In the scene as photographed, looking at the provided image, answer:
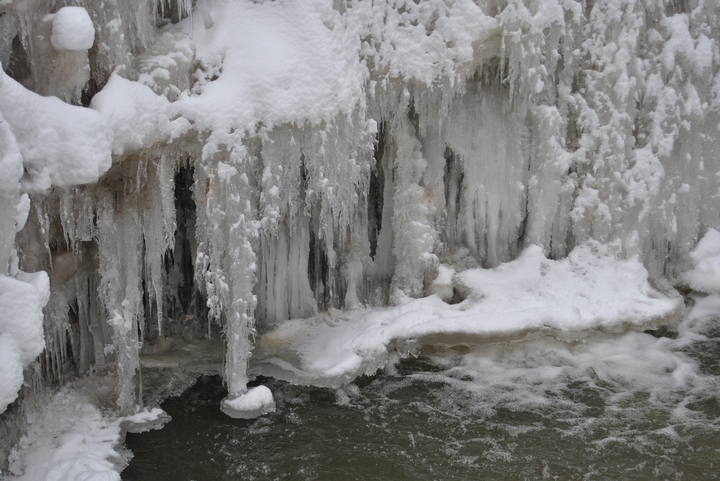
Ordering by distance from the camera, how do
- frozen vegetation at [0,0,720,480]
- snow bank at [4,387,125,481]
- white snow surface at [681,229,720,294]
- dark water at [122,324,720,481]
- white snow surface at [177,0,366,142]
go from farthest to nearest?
white snow surface at [681,229,720,294] → white snow surface at [177,0,366,142] → dark water at [122,324,720,481] → frozen vegetation at [0,0,720,480] → snow bank at [4,387,125,481]

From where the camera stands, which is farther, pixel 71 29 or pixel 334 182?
pixel 334 182

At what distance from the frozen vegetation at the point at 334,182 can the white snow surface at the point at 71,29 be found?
0.01 m

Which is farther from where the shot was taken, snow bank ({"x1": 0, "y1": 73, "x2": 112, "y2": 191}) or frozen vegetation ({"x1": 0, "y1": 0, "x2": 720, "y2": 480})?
frozen vegetation ({"x1": 0, "y1": 0, "x2": 720, "y2": 480})

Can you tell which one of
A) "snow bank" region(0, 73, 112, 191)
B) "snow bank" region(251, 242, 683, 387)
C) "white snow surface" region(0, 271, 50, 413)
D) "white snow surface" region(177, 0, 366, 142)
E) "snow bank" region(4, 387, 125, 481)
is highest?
"white snow surface" region(177, 0, 366, 142)

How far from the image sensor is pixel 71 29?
4.42m

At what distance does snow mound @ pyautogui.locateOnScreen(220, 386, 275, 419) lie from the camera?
229 inches

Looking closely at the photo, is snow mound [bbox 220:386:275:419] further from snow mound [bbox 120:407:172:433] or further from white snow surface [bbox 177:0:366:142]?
white snow surface [bbox 177:0:366:142]

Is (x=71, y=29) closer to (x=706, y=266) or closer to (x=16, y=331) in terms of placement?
(x=16, y=331)

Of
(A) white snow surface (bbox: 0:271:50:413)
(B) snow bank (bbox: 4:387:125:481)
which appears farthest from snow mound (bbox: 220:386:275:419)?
(A) white snow surface (bbox: 0:271:50:413)

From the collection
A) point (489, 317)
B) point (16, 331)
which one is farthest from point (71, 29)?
point (489, 317)

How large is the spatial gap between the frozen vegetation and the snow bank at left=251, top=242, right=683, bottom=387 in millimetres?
28

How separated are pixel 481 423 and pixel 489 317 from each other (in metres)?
1.42

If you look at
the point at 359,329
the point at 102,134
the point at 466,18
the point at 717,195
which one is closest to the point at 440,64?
the point at 466,18

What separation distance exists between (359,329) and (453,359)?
1.07 meters
